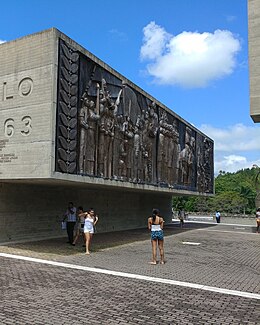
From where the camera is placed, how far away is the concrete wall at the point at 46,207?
15.2 m

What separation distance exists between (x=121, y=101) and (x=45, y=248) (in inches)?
294

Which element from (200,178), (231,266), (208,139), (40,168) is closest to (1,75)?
(40,168)

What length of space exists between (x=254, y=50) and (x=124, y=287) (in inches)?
295

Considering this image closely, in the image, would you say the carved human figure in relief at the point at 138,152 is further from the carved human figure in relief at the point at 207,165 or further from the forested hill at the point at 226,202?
the forested hill at the point at 226,202

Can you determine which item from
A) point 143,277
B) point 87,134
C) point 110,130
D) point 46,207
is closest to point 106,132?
A: point 110,130

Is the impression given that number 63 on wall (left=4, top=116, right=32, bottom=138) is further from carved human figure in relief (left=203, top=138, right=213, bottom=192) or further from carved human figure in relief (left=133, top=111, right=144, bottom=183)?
carved human figure in relief (left=203, top=138, right=213, bottom=192)

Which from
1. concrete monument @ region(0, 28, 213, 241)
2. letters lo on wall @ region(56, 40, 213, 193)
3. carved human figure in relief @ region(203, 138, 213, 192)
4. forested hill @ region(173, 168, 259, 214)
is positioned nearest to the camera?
concrete monument @ region(0, 28, 213, 241)

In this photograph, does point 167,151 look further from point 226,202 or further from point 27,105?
point 226,202

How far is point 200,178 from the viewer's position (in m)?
32.0

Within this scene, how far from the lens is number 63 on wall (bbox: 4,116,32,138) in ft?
43.7

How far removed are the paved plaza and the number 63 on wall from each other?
13.4ft

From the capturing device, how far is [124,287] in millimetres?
8445

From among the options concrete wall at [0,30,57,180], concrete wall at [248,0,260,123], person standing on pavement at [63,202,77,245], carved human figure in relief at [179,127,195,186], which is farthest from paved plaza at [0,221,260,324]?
carved human figure in relief at [179,127,195,186]

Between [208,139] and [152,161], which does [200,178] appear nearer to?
[208,139]
